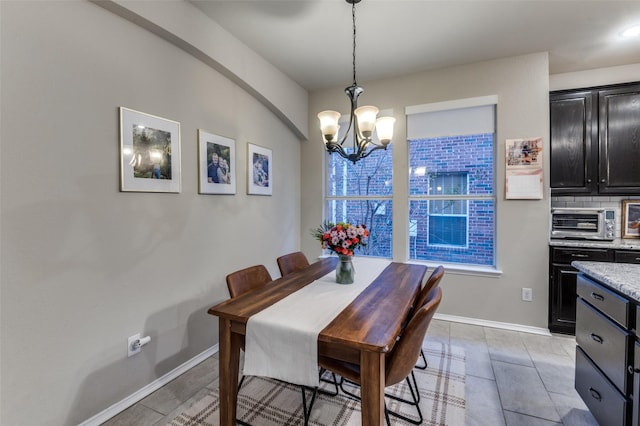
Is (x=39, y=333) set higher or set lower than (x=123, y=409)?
higher

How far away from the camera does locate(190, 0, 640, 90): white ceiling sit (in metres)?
2.22

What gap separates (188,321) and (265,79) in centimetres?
244

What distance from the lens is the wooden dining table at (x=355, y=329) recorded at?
1207mm

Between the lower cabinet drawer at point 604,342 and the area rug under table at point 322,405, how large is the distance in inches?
31.7

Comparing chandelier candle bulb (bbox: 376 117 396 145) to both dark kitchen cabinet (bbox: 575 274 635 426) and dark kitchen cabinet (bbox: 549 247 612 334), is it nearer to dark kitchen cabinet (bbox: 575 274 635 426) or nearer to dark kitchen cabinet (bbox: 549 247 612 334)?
dark kitchen cabinet (bbox: 575 274 635 426)

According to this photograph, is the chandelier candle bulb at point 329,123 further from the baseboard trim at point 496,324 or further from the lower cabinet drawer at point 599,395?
the baseboard trim at point 496,324

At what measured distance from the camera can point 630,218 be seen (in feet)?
9.78

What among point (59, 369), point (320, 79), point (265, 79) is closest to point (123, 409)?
point (59, 369)

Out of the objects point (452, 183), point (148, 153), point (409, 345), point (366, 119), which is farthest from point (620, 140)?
point (148, 153)

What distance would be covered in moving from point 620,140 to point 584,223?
88cm

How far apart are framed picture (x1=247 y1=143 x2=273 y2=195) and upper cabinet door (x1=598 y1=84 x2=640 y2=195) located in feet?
11.2

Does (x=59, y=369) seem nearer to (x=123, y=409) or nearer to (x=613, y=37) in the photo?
(x=123, y=409)

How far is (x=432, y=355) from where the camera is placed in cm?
252

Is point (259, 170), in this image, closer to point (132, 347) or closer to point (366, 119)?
point (366, 119)
